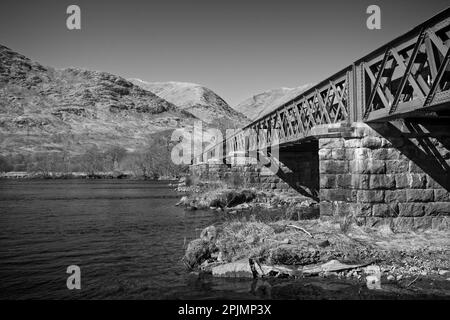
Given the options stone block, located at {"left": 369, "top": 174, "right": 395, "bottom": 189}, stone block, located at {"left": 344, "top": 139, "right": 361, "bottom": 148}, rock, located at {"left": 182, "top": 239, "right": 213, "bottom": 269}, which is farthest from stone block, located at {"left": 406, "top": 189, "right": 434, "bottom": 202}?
rock, located at {"left": 182, "top": 239, "right": 213, "bottom": 269}

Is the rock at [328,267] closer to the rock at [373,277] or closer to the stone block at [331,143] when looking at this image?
the rock at [373,277]

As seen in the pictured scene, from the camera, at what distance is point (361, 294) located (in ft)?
23.5

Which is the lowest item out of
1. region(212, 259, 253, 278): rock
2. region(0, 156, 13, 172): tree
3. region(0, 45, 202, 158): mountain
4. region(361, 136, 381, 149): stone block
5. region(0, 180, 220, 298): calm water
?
region(0, 180, 220, 298): calm water

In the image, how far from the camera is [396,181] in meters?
11.0

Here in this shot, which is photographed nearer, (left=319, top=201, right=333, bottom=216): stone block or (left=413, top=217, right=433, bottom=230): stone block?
(left=413, top=217, right=433, bottom=230): stone block

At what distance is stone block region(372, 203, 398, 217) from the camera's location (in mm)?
10945

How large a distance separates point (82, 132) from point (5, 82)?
83454 mm

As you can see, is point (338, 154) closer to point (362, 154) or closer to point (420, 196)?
point (362, 154)

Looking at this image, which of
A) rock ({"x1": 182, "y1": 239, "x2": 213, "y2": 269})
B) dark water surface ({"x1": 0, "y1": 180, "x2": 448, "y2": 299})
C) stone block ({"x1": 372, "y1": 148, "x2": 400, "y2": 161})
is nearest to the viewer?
dark water surface ({"x1": 0, "y1": 180, "x2": 448, "y2": 299})

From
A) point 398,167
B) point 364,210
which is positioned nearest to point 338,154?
point 398,167

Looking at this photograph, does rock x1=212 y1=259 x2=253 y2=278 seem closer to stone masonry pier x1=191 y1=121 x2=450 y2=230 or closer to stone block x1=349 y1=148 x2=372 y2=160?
stone masonry pier x1=191 y1=121 x2=450 y2=230

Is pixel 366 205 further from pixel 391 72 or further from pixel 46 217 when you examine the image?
pixel 46 217

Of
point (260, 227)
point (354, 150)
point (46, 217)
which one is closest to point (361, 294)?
point (260, 227)

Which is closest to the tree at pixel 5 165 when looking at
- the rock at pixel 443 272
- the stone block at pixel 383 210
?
the stone block at pixel 383 210
